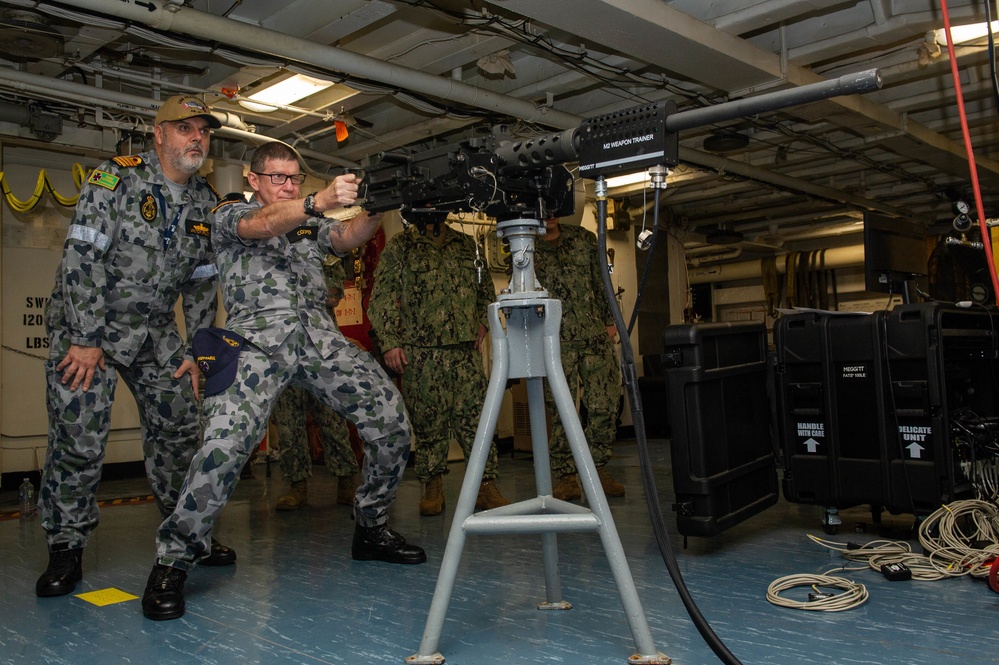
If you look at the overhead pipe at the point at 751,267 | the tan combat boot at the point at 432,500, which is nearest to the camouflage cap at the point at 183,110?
the tan combat boot at the point at 432,500

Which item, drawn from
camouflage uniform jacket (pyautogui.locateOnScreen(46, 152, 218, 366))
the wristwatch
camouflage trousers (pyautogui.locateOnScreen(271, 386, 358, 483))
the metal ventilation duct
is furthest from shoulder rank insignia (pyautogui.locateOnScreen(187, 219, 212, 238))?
the metal ventilation duct

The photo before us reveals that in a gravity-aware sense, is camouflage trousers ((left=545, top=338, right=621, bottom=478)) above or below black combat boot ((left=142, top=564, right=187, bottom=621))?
above

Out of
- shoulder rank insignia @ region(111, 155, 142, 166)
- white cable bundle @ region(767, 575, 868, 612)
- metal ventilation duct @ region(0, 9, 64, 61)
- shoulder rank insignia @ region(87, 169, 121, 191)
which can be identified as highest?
metal ventilation duct @ region(0, 9, 64, 61)

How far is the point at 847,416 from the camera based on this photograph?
10.6 feet

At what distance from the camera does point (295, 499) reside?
472 cm

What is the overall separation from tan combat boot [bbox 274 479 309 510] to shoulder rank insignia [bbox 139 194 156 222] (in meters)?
2.15

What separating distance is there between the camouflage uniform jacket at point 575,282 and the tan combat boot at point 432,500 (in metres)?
1.06

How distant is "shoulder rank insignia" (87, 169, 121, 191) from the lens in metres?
2.94

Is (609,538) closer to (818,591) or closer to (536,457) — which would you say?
(536,457)

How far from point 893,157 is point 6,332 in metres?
8.64

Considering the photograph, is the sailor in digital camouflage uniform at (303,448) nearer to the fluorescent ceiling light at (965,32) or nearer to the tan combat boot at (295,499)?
the tan combat boot at (295,499)

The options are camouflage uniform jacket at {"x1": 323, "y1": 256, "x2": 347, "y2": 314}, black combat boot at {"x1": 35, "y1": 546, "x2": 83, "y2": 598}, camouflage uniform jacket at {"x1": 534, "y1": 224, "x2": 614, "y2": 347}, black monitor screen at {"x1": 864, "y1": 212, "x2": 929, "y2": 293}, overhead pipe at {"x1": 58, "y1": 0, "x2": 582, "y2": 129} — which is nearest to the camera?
black combat boot at {"x1": 35, "y1": 546, "x2": 83, "y2": 598}

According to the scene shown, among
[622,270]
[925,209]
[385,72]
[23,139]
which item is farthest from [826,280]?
[23,139]

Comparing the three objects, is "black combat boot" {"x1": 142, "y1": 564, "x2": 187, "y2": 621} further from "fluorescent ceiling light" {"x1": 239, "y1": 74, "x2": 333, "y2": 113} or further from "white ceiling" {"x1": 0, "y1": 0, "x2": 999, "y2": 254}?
"fluorescent ceiling light" {"x1": 239, "y1": 74, "x2": 333, "y2": 113}
